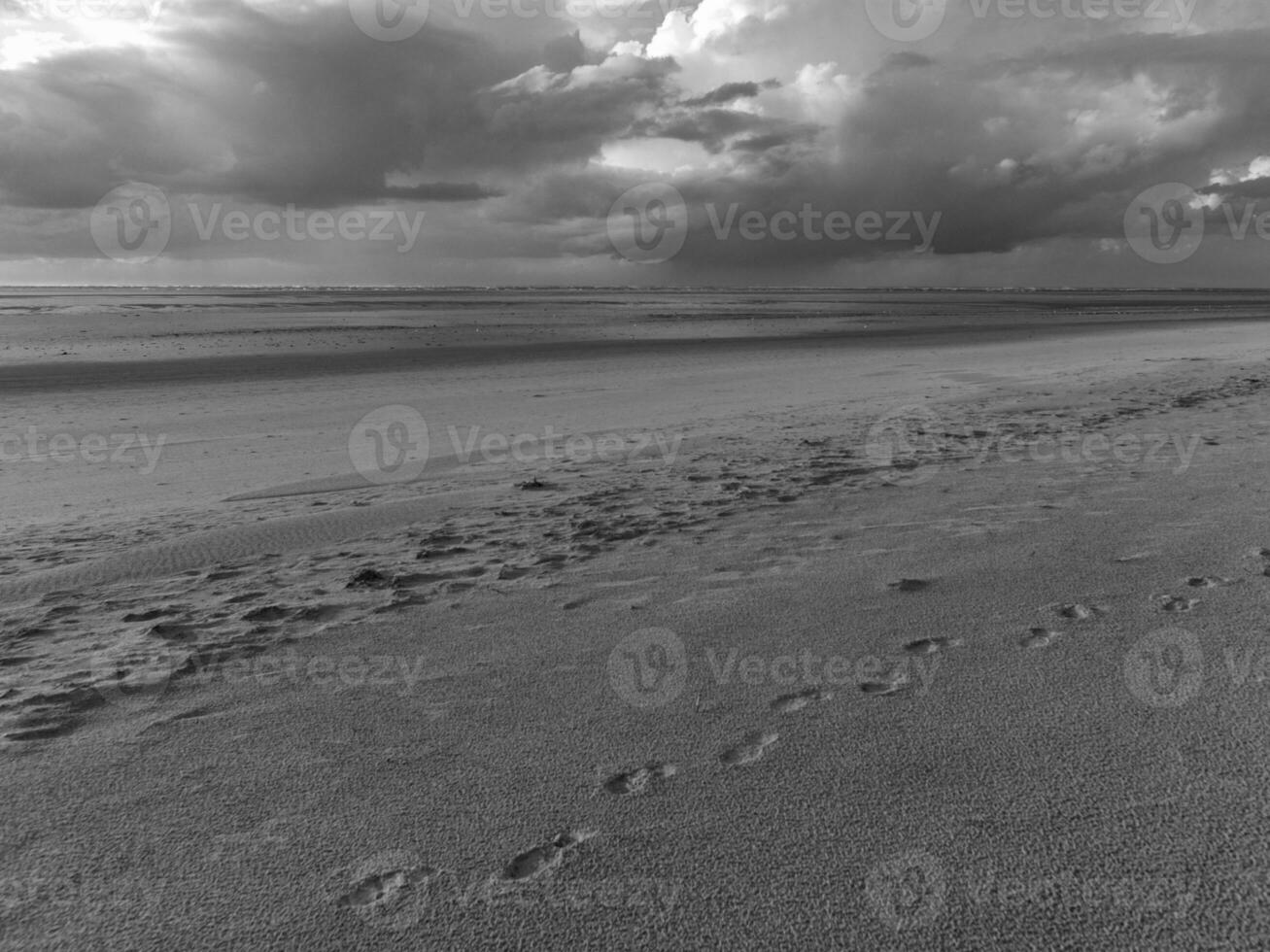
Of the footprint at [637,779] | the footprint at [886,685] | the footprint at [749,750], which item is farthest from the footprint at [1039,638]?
the footprint at [637,779]

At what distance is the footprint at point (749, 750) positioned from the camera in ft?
11.1

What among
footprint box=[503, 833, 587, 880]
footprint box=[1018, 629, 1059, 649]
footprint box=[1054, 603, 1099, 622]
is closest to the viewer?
footprint box=[503, 833, 587, 880]

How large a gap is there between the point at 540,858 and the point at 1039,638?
118 inches

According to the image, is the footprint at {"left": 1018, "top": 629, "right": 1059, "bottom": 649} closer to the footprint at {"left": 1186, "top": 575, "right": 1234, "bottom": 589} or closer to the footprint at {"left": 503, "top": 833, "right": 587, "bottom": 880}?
the footprint at {"left": 1186, "top": 575, "right": 1234, "bottom": 589}

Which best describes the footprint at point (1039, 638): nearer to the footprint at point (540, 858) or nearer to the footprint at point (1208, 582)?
the footprint at point (1208, 582)

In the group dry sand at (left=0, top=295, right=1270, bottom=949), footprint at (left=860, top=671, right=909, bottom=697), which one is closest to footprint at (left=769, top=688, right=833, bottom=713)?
dry sand at (left=0, top=295, right=1270, bottom=949)

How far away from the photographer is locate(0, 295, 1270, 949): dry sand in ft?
8.57

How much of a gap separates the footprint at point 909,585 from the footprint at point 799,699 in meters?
1.52

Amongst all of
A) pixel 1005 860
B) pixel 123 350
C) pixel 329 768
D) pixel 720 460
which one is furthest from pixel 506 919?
pixel 123 350

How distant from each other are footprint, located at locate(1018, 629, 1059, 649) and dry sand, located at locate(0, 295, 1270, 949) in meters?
0.07

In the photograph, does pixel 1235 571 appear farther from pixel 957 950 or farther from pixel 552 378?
pixel 552 378

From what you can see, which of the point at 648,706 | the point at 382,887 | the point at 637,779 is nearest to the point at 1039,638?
the point at 648,706

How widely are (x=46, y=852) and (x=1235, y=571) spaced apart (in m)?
6.38

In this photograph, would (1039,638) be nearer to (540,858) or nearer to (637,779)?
(637,779)
